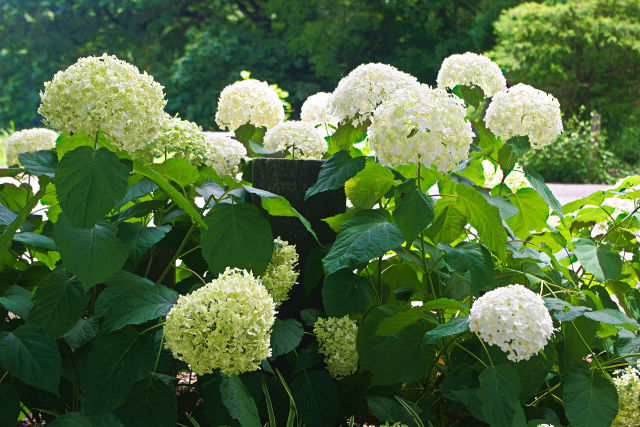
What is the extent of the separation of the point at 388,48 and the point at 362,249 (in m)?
20.2

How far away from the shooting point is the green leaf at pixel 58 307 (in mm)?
1568

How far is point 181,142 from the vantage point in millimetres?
2025

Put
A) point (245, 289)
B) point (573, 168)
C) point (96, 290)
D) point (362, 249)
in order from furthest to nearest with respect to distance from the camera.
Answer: point (573, 168)
point (96, 290)
point (362, 249)
point (245, 289)

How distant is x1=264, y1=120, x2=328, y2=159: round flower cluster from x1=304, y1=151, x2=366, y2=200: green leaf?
0.42 metres

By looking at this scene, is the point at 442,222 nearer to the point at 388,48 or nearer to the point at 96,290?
the point at 96,290

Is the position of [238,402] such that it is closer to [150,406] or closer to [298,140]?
[150,406]

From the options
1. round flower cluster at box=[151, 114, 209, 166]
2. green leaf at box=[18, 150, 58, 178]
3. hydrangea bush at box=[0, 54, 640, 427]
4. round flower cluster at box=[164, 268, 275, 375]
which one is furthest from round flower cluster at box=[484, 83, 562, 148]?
green leaf at box=[18, 150, 58, 178]

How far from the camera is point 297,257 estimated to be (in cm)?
190

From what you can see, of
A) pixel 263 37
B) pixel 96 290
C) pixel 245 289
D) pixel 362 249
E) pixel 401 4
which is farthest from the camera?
pixel 263 37

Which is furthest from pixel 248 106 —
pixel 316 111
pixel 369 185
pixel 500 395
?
pixel 500 395

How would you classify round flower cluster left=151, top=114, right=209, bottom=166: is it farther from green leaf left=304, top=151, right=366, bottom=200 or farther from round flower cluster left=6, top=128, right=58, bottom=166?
round flower cluster left=6, top=128, right=58, bottom=166

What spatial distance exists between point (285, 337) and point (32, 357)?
1.92ft

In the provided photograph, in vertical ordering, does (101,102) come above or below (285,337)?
above

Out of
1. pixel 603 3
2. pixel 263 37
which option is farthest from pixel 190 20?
pixel 603 3
